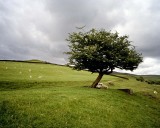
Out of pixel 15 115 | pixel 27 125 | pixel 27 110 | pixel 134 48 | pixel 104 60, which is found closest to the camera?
pixel 27 125

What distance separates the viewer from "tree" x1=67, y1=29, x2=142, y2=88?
45594 millimetres

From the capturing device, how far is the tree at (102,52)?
45.6 m

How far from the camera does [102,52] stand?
152 feet

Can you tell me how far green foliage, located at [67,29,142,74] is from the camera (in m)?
45.6

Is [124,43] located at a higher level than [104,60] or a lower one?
higher

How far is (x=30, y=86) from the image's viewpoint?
1827 inches

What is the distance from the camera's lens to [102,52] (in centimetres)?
4619

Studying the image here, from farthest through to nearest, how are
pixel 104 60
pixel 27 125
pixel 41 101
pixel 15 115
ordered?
pixel 104 60 < pixel 41 101 < pixel 15 115 < pixel 27 125

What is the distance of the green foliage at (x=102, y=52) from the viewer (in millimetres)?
45594

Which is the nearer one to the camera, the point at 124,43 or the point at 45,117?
the point at 45,117

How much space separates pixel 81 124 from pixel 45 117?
12.6ft

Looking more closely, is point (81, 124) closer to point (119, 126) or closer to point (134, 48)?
point (119, 126)

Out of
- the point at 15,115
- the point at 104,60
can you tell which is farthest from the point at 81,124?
the point at 104,60

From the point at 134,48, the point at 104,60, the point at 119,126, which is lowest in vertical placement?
the point at 119,126
